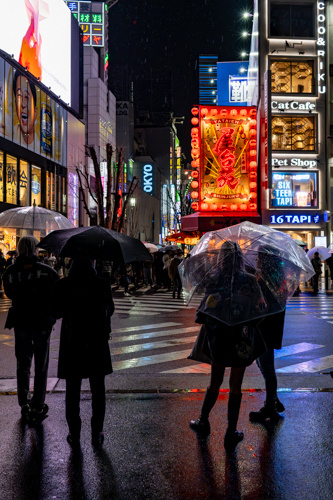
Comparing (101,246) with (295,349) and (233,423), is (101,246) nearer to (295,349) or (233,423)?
(233,423)

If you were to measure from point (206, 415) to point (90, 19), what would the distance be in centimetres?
6113

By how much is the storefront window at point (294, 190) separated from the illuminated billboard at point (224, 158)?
8.55 meters

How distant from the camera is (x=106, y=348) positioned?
16.2 ft

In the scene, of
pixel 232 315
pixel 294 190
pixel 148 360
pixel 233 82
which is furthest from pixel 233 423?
pixel 233 82

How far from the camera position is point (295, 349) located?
376 inches

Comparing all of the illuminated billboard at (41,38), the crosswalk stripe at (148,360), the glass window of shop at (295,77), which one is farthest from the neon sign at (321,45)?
the crosswalk stripe at (148,360)

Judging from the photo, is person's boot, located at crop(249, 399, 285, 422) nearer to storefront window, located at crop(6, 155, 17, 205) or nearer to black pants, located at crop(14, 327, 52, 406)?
black pants, located at crop(14, 327, 52, 406)

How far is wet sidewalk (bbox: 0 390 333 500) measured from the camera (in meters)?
3.84

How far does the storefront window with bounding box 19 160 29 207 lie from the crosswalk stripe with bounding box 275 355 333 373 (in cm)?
2568

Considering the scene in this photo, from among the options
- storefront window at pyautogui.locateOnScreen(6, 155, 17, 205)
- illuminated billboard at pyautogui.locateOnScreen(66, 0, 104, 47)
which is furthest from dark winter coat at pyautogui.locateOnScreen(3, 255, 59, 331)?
illuminated billboard at pyautogui.locateOnScreen(66, 0, 104, 47)

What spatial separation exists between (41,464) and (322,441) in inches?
101

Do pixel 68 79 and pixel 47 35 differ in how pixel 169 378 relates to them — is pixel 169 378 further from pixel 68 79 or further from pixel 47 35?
pixel 68 79

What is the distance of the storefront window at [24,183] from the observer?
1234 inches

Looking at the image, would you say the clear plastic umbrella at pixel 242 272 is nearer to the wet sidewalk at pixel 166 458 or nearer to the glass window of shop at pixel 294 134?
the wet sidewalk at pixel 166 458
